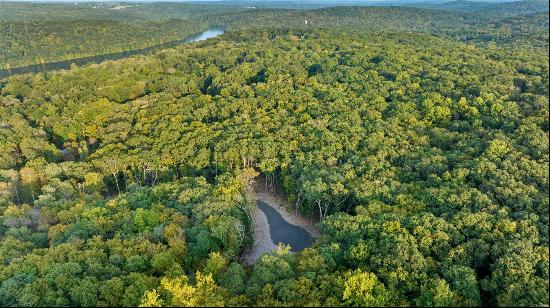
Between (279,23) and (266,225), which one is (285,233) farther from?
(279,23)

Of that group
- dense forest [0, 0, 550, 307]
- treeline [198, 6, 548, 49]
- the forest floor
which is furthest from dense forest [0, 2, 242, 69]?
the forest floor

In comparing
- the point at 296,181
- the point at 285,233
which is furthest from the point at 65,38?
the point at 285,233

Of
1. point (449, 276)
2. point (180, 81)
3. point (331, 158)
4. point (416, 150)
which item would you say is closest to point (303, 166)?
point (331, 158)

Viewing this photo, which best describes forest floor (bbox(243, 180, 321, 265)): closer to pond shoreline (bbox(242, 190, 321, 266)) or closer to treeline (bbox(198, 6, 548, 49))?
pond shoreline (bbox(242, 190, 321, 266))

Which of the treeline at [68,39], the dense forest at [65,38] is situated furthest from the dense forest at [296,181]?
the treeline at [68,39]

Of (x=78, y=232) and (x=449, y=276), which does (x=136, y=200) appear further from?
(x=449, y=276)

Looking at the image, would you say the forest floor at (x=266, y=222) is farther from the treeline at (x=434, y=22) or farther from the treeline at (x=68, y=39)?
the treeline at (x=68, y=39)

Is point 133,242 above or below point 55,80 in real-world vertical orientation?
below
